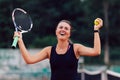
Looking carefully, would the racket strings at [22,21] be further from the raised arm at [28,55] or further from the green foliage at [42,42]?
the green foliage at [42,42]

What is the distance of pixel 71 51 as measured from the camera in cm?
698

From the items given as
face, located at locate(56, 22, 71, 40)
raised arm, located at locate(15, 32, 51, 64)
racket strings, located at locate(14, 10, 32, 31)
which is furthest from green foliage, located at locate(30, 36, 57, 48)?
face, located at locate(56, 22, 71, 40)

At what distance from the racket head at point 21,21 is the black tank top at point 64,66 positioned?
3.39ft

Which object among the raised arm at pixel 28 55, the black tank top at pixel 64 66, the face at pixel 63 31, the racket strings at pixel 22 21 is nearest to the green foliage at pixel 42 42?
the racket strings at pixel 22 21

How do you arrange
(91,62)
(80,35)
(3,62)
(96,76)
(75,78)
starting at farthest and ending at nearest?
(80,35), (91,62), (3,62), (96,76), (75,78)

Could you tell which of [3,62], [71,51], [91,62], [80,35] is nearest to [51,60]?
[71,51]

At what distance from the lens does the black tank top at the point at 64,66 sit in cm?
691

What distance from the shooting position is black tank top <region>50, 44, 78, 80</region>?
691 centimetres

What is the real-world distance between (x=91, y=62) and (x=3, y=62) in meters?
22.6

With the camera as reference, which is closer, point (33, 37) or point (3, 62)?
point (3, 62)

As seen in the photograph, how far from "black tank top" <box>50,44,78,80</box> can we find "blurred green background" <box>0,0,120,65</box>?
174 feet

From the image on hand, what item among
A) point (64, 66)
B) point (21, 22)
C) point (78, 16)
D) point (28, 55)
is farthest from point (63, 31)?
point (78, 16)

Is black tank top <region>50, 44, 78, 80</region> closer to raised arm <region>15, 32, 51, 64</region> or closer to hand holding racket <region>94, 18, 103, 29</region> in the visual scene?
raised arm <region>15, 32, 51, 64</region>

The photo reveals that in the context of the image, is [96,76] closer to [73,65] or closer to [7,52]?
[73,65]
